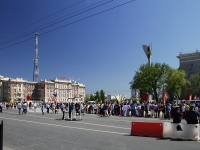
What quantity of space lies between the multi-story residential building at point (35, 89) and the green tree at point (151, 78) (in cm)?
9280

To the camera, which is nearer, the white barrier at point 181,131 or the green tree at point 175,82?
the white barrier at point 181,131

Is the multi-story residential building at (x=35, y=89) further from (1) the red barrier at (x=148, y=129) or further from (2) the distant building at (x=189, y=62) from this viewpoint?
(1) the red barrier at (x=148, y=129)

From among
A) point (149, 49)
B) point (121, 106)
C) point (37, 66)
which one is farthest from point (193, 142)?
point (37, 66)

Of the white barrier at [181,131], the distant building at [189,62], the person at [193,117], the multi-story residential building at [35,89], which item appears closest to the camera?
the white barrier at [181,131]

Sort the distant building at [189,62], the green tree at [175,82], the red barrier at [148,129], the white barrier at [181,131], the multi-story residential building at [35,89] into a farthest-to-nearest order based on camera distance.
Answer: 1. the multi-story residential building at [35,89]
2. the distant building at [189,62]
3. the green tree at [175,82]
4. the red barrier at [148,129]
5. the white barrier at [181,131]

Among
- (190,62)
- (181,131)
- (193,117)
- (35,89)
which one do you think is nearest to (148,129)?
(181,131)

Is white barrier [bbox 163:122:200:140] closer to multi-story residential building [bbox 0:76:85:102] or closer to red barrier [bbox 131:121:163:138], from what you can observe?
red barrier [bbox 131:121:163:138]

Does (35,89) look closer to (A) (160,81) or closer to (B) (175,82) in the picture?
(A) (160,81)

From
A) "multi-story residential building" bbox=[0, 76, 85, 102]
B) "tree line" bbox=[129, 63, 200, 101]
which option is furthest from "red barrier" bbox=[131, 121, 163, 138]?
"multi-story residential building" bbox=[0, 76, 85, 102]

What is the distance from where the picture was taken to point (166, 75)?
6988 centimetres

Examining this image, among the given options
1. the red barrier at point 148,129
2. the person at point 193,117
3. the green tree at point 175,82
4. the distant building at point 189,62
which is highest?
the distant building at point 189,62

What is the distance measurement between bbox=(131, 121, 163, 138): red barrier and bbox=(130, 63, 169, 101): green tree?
54.2 meters

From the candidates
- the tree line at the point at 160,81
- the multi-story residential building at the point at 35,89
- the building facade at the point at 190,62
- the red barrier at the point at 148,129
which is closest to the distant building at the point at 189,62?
the building facade at the point at 190,62

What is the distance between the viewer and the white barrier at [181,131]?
12422 millimetres
